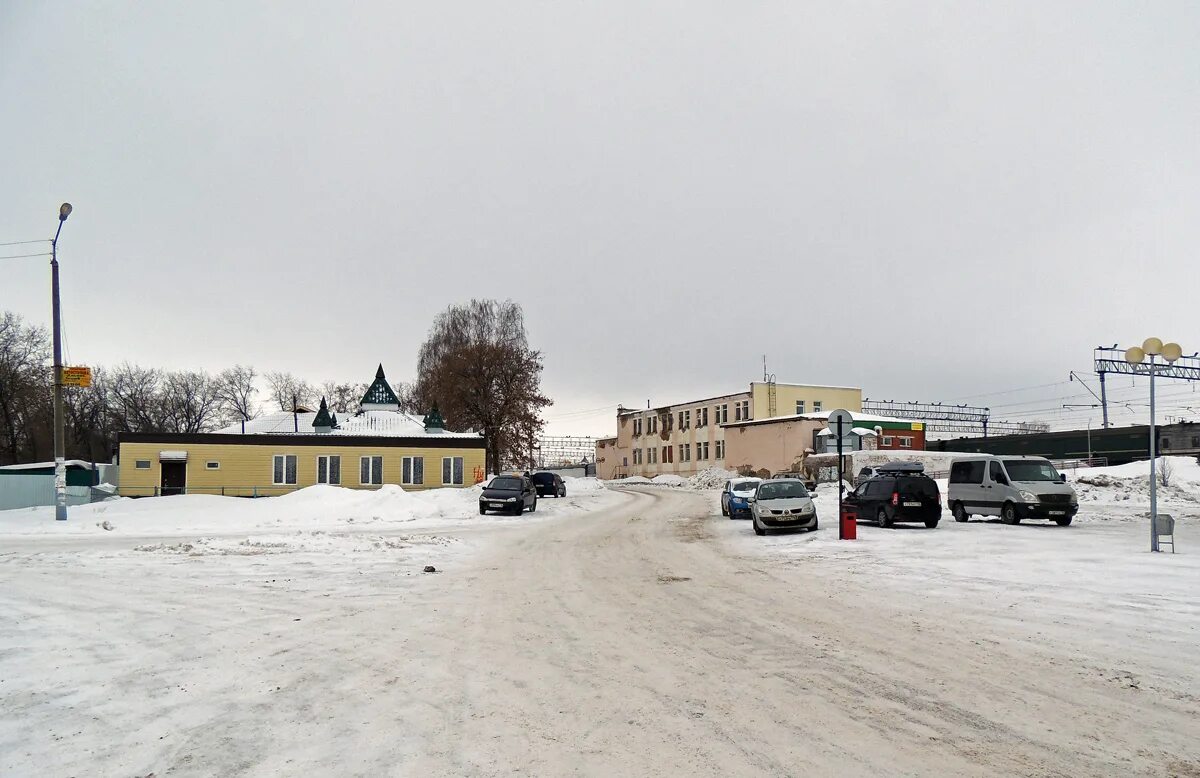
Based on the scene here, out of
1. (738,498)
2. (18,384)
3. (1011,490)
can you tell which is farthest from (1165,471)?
(18,384)

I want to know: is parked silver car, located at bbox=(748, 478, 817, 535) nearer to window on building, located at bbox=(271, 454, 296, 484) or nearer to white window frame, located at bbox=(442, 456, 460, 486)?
white window frame, located at bbox=(442, 456, 460, 486)

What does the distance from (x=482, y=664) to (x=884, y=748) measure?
13.1ft

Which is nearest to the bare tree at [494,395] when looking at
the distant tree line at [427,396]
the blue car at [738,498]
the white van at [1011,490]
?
the distant tree line at [427,396]

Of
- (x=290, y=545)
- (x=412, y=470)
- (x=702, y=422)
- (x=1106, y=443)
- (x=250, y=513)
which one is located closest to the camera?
(x=290, y=545)

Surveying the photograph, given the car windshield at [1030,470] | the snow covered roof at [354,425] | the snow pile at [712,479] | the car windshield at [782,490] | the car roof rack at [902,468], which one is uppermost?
the snow covered roof at [354,425]

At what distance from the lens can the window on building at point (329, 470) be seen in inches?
1734

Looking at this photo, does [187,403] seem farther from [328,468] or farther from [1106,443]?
[1106,443]

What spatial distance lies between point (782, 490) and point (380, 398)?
42690 millimetres

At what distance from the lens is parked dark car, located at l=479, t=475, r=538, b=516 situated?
34.2 m

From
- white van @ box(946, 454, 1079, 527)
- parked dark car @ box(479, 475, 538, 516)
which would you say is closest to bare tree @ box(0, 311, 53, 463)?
parked dark car @ box(479, 475, 538, 516)

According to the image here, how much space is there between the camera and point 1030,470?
80.9 feet

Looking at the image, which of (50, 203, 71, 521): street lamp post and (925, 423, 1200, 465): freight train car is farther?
(925, 423, 1200, 465): freight train car

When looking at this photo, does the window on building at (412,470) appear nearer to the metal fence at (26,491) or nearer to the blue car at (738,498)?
the metal fence at (26,491)

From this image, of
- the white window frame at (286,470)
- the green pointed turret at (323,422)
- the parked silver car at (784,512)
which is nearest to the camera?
the parked silver car at (784,512)
